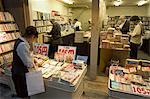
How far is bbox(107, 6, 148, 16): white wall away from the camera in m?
10.9

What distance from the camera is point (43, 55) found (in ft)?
8.59

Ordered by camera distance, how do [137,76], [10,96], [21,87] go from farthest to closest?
[10,96] < [21,87] < [137,76]

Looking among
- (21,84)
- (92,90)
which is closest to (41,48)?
(21,84)

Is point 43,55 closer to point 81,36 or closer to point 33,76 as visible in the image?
point 33,76

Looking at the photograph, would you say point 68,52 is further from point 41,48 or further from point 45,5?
→ point 45,5

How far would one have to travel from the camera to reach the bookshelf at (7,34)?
3.54m

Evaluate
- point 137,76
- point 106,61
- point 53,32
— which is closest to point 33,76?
point 137,76

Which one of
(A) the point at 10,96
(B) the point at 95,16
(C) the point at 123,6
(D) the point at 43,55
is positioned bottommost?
(A) the point at 10,96

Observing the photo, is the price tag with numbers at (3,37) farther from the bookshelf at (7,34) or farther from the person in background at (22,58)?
the person in background at (22,58)

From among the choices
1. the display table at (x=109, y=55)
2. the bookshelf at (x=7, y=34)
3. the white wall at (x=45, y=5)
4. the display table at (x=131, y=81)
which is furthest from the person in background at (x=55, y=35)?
the display table at (x=131, y=81)

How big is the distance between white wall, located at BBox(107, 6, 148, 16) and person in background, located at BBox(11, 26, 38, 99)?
10.4 meters

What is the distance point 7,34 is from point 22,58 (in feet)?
6.47

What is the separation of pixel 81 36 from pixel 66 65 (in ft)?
8.18

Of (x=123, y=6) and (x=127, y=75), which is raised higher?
(x=123, y=6)
